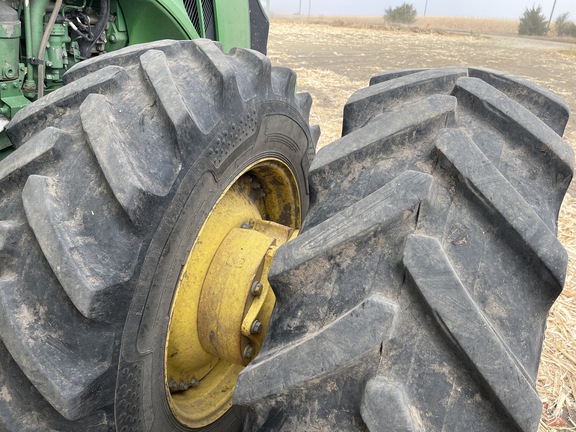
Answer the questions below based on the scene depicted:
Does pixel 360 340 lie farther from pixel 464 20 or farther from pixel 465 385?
pixel 464 20

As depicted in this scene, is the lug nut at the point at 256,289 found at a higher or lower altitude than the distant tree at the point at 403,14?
higher

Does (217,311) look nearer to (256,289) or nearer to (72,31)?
(256,289)

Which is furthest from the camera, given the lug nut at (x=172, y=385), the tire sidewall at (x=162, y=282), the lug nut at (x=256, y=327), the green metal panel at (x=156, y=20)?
the green metal panel at (x=156, y=20)

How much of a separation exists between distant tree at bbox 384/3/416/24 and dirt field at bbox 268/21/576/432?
5.95 metres

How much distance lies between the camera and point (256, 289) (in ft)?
4.58

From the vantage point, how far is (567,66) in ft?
37.3

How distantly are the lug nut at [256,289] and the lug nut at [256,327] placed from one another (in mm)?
66

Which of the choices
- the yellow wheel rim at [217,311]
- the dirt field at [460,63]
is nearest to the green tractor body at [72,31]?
the yellow wheel rim at [217,311]

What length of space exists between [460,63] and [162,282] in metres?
10.9

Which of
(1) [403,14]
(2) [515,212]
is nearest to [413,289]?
(2) [515,212]

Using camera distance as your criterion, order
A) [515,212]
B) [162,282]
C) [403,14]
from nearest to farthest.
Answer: [515,212], [162,282], [403,14]

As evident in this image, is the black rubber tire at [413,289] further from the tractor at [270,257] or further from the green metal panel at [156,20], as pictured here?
the green metal panel at [156,20]

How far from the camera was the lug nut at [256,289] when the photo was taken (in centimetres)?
139

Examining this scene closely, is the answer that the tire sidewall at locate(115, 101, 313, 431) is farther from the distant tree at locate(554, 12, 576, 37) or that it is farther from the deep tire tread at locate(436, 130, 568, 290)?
the distant tree at locate(554, 12, 576, 37)
